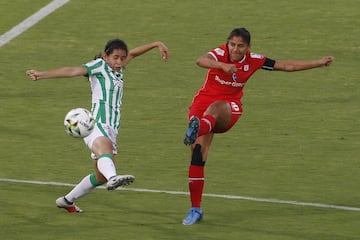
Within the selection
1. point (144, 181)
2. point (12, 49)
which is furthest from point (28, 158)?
point (12, 49)

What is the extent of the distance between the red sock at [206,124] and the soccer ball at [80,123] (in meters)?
1.25

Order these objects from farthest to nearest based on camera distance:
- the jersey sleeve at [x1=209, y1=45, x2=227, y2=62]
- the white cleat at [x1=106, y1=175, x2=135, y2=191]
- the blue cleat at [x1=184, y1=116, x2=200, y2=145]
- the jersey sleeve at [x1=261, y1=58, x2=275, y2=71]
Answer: the jersey sleeve at [x1=261, y1=58, x2=275, y2=71] < the jersey sleeve at [x1=209, y1=45, x2=227, y2=62] < the blue cleat at [x1=184, y1=116, x2=200, y2=145] < the white cleat at [x1=106, y1=175, x2=135, y2=191]

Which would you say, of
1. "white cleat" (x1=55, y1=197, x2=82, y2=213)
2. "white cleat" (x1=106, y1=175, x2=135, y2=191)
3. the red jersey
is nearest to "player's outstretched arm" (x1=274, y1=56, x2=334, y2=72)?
the red jersey

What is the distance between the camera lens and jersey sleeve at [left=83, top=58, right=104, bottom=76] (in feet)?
52.2

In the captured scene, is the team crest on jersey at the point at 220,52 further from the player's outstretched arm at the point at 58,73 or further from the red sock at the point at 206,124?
the player's outstretched arm at the point at 58,73

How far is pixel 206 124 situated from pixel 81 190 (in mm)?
1675

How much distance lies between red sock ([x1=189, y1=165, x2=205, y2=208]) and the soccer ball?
129 centimetres

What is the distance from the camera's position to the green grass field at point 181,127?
16172mm

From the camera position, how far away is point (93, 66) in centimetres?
1595

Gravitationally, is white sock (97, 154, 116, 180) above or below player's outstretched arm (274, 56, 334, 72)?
below

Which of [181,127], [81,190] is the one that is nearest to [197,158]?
[81,190]

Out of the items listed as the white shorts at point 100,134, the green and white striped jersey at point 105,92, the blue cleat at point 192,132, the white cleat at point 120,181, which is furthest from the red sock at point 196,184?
the white cleat at point 120,181

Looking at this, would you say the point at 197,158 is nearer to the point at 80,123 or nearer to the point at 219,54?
the point at 219,54

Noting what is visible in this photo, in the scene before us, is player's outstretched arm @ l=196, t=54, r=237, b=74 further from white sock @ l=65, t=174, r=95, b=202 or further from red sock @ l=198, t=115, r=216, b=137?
white sock @ l=65, t=174, r=95, b=202
